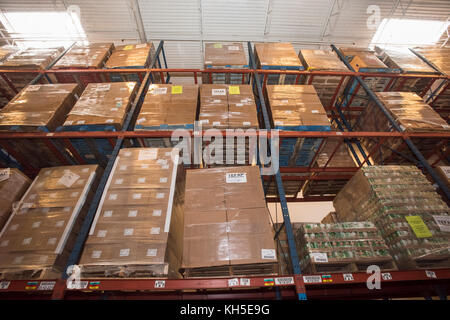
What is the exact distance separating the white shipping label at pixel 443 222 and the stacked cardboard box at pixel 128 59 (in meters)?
7.41

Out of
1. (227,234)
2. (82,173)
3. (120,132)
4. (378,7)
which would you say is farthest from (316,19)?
(82,173)

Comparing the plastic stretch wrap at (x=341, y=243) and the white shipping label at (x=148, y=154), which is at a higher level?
the white shipping label at (x=148, y=154)

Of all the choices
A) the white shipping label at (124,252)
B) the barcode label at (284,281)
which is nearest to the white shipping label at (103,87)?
the white shipping label at (124,252)

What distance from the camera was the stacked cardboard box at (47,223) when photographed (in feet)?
8.55

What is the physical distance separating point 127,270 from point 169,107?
3.20 metres

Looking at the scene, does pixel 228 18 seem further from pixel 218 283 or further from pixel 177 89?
pixel 218 283

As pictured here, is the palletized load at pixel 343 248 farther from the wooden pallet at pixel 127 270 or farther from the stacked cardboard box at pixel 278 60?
the stacked cardboard box at pixel 278 60

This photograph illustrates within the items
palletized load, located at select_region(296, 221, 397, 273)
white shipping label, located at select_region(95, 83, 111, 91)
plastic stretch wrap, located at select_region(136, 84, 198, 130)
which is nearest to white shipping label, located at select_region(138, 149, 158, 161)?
plastic stretch wrap, located at select_region(136, 84, 198, 130)

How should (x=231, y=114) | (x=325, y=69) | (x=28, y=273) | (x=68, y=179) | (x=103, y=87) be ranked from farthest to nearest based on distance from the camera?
(x=325, y=69) < (x=103, y=87) < (x=231, y=114) < (x=68, y=179) < (x=28, y=273)

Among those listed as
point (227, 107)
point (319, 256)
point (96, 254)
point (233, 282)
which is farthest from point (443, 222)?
point (96, 254)

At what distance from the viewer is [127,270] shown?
250 cm

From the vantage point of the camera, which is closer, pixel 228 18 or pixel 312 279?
pixel 312 279

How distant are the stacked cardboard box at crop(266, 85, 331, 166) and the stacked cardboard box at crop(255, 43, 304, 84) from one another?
0.99 metres

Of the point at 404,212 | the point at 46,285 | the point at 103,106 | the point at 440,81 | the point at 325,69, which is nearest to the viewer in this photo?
the point at 46,285
